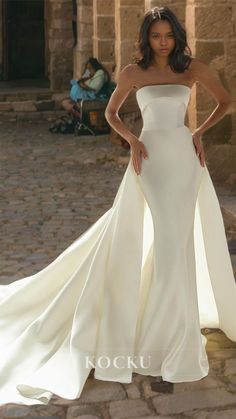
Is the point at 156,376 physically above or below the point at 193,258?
below

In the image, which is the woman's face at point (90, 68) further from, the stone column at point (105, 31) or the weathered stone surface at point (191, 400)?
the weathered stone surface at point (191, 400)

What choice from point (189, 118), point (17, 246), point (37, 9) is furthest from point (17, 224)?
point (37, 9)

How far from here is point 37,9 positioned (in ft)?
61.4

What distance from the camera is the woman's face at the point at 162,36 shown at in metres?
3.88

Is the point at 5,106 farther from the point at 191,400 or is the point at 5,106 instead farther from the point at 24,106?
the point at 191,400

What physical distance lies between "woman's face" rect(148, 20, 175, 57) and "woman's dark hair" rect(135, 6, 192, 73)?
0.01 metres

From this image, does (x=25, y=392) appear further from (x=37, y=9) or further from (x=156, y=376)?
(x=37, y=9)

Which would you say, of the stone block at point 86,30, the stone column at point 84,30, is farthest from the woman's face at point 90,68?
the stone block at point 86,30

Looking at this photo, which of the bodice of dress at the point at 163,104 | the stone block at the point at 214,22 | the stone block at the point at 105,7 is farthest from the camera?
the stone block at the point at 105,7

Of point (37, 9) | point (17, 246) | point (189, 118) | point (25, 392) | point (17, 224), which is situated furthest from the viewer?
point (37, 9)

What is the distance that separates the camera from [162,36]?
3.88 metres

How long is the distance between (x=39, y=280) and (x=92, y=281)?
549 mm

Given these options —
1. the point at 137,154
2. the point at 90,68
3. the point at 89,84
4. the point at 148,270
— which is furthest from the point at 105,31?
the point at 148,270

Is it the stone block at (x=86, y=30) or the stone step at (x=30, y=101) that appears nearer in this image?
the stone block at (x=86, y=30)
